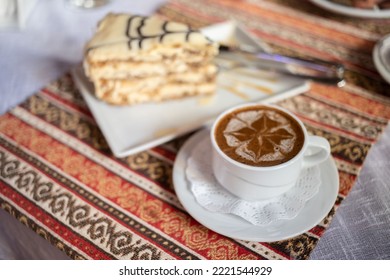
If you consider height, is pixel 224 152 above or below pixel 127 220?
above

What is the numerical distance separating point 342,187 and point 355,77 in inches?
16.5

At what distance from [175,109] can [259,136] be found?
0.33m

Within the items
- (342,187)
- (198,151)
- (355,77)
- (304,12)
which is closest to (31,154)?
(198,151)

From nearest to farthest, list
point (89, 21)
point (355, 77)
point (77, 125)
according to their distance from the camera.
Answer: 1. point (77, 125)
2. point (355, 77)
3. point (89, 21)

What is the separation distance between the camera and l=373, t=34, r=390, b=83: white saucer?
1.10m

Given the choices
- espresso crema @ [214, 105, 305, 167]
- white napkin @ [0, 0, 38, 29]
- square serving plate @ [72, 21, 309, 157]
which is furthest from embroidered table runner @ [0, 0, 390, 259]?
white napkin @ [0, 0, 38, 29]

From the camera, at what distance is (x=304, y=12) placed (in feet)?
4.68

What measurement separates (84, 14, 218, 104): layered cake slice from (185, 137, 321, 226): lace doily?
0.33 metres

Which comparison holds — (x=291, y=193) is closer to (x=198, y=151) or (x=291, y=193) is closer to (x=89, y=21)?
(x=198, y=151)

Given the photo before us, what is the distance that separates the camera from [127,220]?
2.68ft

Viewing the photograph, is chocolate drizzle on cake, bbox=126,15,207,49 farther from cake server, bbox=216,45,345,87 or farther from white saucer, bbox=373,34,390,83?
white saucer, bbox=373,34,390,83

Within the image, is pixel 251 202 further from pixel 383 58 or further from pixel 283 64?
pixel 383 58
